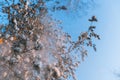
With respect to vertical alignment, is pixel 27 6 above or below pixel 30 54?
above

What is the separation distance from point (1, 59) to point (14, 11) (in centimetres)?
182

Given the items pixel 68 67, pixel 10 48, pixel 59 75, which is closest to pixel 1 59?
pixel 10 48

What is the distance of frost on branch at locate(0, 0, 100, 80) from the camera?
7887 millimetres

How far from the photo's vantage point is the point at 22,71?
26.6 ft

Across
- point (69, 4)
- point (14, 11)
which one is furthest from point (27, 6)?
point (69, 4)

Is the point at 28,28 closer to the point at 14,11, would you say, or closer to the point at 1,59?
the point at 14,11

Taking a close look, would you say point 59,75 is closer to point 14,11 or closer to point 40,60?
point 40,60

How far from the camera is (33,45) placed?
8109 mm

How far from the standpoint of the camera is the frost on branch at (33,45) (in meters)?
7.89

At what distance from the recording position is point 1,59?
25.4 feet

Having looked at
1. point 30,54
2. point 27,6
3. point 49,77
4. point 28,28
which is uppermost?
point 27,6

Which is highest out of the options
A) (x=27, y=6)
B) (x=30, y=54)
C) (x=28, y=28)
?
(x=27, y=6)

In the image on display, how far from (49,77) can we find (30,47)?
664 mm

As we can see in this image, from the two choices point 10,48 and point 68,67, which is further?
point 68,67
